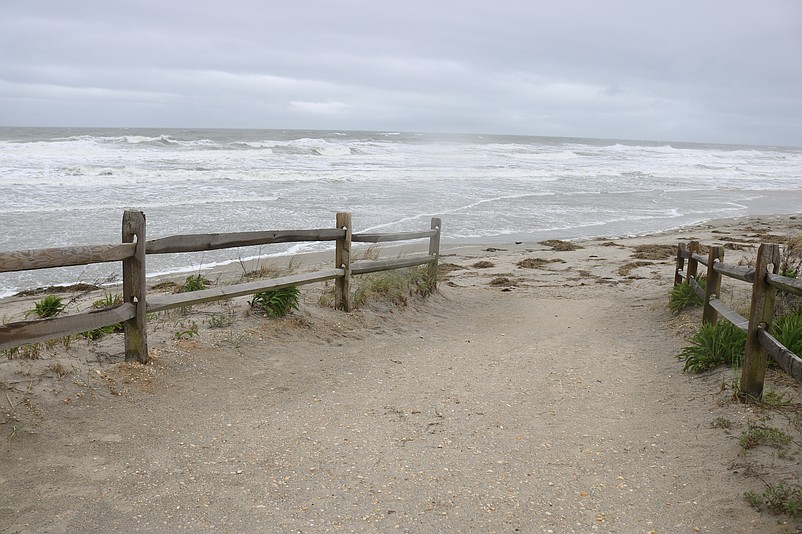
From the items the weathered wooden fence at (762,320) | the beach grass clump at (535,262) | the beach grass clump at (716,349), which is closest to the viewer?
the weathered wooden fence at (762,320)

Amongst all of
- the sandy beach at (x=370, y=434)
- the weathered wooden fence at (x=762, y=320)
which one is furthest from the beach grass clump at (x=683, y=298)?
the weathered wooden fence at (x=762, y=320)

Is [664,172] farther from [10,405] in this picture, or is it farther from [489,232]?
→ [10,405]

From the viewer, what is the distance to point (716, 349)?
6289 mm

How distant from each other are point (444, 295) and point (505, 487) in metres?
6.12

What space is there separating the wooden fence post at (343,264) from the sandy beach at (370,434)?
0.25m

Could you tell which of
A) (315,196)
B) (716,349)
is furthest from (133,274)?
(315,196)

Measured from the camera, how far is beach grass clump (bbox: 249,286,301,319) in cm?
743

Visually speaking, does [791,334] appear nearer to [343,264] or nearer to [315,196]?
[343,264]

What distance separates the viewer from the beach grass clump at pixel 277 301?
7.43 m

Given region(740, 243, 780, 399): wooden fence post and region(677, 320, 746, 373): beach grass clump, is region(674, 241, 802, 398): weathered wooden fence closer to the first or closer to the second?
region(740, 243, 780, 399): wooden fence post

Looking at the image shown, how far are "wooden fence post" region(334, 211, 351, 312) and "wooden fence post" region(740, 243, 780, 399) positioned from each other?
14.6 ft

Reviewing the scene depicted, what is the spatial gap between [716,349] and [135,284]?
5262mm

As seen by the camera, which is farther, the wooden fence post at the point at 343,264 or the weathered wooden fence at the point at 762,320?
the wooden fence post at the point at 343,264

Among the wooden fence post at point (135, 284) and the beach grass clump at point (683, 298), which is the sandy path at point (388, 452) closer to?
the wooden fence post at point (135, 284)
